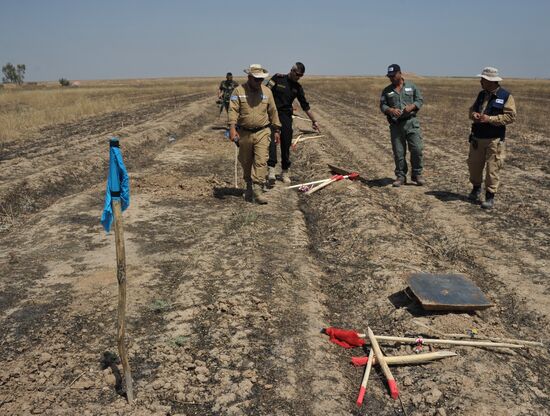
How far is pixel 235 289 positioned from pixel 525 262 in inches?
129

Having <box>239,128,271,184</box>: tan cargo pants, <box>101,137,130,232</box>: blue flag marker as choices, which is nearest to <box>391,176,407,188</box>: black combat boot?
<box>239,128,271,184</box>: tan cargo pants

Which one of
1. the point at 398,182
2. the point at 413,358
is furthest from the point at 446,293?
the point at 398,182

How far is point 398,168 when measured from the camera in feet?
26.8

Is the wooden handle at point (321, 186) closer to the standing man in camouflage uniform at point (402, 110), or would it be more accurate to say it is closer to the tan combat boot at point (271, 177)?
the tan combat boot at point (271, 177)

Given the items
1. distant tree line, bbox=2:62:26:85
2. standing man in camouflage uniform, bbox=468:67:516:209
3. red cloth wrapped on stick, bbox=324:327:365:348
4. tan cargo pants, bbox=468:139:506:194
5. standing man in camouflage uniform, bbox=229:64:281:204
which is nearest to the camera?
red cloth wrapped on stick, bbox=324:327:365:348

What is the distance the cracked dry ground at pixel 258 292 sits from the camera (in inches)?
126

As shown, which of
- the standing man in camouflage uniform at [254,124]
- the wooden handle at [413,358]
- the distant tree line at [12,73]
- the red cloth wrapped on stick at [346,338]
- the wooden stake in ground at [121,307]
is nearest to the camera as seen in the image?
the wooden stake in ground at [121,307]

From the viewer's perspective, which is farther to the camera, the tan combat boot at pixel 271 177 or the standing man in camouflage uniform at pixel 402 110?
the tan combat boot at pixel 271 177

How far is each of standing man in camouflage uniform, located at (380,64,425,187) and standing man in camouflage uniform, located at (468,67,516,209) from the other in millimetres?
947

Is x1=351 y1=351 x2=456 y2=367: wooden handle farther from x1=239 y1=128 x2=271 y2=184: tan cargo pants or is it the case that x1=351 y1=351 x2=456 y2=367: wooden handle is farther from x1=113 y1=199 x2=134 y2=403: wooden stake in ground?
x1=239 y1=128 x2=271 y2=184: tan cargo pants

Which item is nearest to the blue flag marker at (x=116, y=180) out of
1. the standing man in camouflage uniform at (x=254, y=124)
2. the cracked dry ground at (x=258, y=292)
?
the cracked dry ground at (x=258, y=292)

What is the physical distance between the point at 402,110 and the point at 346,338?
A: 486 centimetres

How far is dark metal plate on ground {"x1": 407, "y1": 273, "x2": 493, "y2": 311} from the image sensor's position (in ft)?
13.0

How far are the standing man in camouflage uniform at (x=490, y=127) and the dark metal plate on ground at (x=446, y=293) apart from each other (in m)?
2.94
